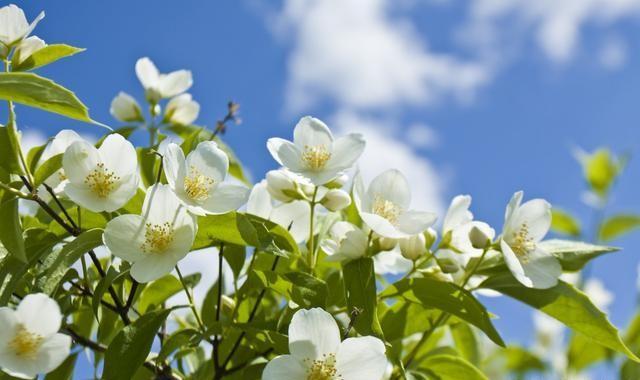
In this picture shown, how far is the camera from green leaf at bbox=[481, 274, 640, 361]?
121 cm

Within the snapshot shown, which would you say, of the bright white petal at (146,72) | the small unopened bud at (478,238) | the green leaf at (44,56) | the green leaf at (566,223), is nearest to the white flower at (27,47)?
the green leaf at (44,56)

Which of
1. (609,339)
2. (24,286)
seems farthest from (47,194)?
(609,339)

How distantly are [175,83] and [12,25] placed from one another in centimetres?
54

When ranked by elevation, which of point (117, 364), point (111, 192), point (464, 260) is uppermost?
point (464, 260)

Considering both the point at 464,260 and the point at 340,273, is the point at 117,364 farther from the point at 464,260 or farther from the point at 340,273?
the point at 464,260

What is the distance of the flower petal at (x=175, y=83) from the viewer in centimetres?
171

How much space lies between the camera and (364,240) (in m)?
1.19

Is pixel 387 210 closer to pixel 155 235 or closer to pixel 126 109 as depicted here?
pixel 155 235

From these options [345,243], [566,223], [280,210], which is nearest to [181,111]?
[280,210]

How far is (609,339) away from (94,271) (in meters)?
0.87

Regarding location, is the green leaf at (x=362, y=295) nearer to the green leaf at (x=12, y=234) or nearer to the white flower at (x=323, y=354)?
the white flower at (x=323, y=354)

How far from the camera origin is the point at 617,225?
236 centimetres

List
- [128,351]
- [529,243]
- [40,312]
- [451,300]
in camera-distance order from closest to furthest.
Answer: [40,312]
[128,351]
[451,300]
[529,243]

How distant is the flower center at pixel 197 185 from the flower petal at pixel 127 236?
0.26 ft
